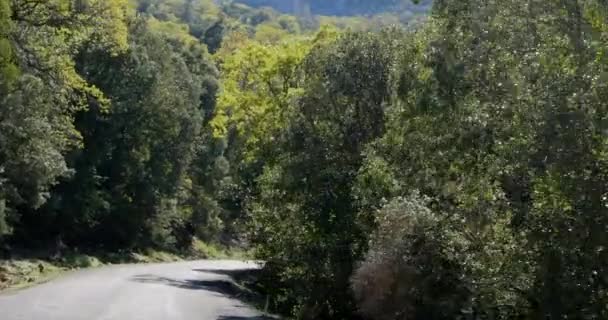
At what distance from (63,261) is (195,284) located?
13.1 m

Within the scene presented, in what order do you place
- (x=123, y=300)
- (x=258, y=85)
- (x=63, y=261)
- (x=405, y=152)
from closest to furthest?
1. (x=405, y=152)
2. (x=123, y=300)
3. (x=258, y=85)
4. (x=63, y=261)

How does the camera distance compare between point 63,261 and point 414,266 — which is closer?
point 414,266

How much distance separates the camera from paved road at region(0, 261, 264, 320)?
22.2 m

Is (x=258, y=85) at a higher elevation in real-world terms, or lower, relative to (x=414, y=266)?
higher

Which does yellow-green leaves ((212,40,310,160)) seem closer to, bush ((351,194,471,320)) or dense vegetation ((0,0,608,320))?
dense vegetation ((0,0,608,320))

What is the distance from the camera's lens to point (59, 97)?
95.6ft

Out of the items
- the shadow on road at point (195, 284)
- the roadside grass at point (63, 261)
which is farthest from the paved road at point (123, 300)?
the roadside grass at point (63, 261)

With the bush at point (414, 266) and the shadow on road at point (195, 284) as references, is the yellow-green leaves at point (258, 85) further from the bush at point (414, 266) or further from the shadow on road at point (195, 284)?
the bush at point (414, 266)

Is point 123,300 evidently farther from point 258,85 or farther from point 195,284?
point 258,85

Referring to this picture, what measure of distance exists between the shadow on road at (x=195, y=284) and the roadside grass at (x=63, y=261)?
13.4ft

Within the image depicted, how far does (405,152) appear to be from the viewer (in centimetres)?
2302

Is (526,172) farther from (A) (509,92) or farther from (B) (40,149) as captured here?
(B) (40,149)

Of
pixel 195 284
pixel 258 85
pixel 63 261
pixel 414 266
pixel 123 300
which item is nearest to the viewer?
pixel 414 266

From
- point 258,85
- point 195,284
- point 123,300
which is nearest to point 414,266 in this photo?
point 123,300
